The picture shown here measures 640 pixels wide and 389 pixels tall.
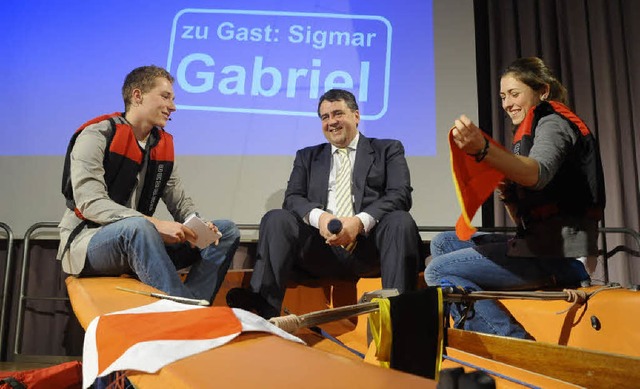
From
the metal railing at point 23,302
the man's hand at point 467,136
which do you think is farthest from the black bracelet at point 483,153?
the metal railing at point 23,302

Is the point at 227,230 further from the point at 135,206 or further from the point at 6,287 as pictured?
the point at 6,287

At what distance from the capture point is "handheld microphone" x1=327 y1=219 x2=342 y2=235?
2.00m

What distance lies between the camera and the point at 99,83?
10.2 feet

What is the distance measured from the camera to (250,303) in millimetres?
1885

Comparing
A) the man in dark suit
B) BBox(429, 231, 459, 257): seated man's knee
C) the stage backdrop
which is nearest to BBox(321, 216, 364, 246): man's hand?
the man in dark suit

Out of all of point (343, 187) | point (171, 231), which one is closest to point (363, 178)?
point (343, 187)

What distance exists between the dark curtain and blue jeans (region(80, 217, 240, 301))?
1829 millimetres

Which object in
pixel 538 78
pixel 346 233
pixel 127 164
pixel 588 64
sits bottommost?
pixel 346 233

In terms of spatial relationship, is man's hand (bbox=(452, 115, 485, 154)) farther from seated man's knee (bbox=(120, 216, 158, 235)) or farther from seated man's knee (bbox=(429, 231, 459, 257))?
seated man's knee (bbox=(120, 216, 158, 235))

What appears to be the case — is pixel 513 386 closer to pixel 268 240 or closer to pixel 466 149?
pixel 466 149

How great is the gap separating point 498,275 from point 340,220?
0.56m

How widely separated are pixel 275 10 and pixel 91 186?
1775 millimetres

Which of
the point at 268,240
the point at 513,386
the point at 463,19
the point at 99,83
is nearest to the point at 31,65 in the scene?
the point at 99,83

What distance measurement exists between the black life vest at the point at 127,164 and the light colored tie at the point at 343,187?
67 cm
